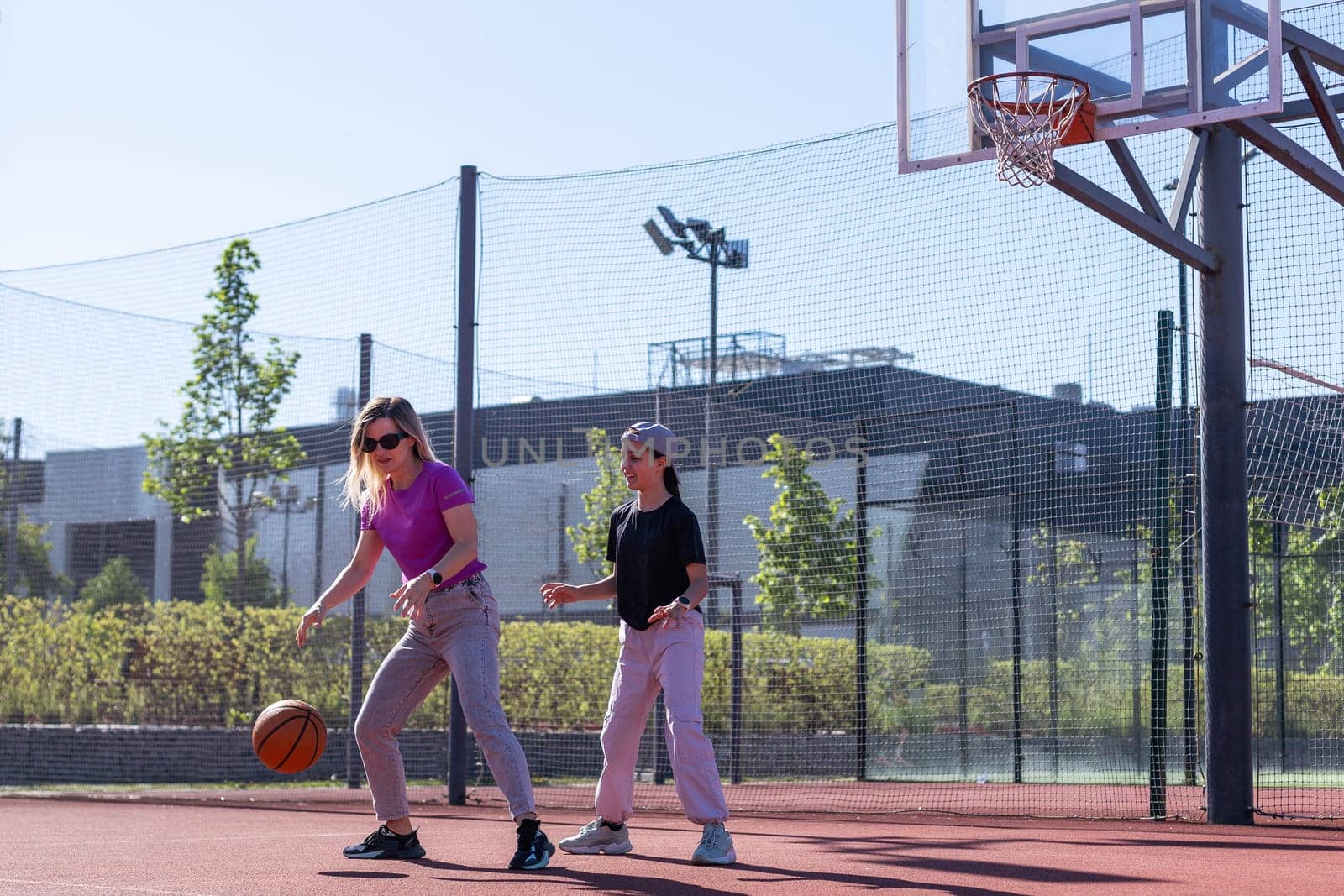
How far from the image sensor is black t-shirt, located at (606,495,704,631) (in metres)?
6.40

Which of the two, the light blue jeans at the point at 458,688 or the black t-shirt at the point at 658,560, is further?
the black t-shirt at the point at 658,560

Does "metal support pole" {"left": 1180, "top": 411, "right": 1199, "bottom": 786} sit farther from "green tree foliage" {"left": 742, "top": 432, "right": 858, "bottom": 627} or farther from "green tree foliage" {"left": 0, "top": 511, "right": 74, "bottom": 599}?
"green tree foliage" {"left": 0, "top": 511, "right": 74, "bottom": 599}

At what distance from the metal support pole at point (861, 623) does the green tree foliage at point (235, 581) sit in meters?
5.40

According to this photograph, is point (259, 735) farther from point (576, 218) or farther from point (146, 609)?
point (146, 609)

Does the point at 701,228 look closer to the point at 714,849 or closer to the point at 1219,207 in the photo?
the point at 1219,207

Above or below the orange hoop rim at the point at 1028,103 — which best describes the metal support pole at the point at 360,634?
below

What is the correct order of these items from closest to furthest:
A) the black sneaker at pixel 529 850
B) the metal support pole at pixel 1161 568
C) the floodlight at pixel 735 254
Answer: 1. the black sneaker at pixel 529 850
2. the metal support pole at pixel 1161 568
3. the floodlight at pixel 735 254

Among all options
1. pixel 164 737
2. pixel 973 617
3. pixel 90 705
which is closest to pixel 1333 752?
pixel 973 617

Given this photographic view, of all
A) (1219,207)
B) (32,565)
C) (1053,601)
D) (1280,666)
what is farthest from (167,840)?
(1280,666)

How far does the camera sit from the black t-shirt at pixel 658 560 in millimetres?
6402

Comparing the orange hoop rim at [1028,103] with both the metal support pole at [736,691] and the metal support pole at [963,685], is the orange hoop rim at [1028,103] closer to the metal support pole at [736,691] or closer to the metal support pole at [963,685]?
the metal support pole at [963,685]

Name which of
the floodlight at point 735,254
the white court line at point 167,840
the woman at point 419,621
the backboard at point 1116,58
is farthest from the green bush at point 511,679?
the woman at point 419,621

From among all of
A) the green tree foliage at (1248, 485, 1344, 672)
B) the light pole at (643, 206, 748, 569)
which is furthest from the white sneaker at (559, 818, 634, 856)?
the green tree foliage at (1248, 485, 1344, 672)

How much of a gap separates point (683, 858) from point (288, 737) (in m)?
1.72
